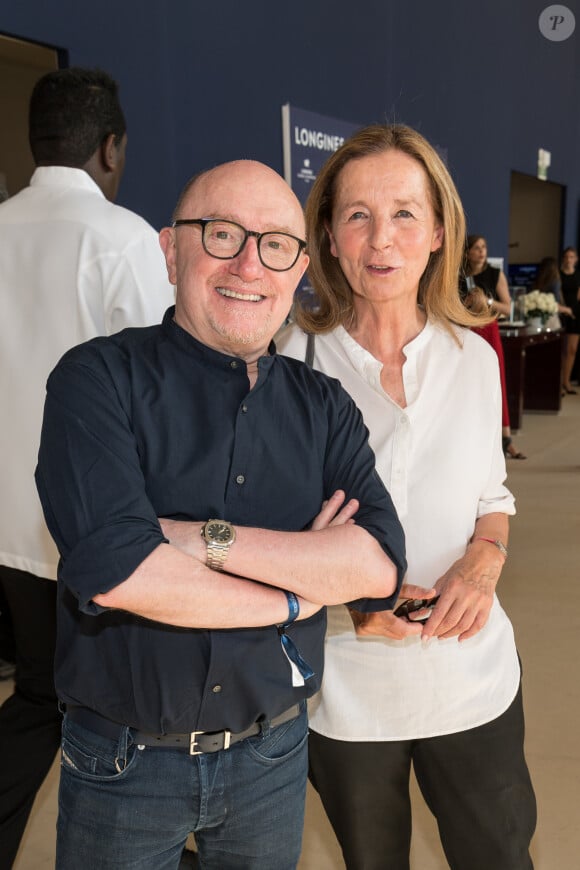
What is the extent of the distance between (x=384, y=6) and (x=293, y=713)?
8030mm

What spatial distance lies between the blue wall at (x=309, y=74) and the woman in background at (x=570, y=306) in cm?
133

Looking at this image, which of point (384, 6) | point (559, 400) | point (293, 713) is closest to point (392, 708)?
point (293, 713)

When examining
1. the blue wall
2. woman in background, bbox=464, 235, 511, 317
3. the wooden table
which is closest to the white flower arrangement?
the wooden table

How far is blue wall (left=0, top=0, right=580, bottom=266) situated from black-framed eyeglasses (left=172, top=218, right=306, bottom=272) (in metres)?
0.79

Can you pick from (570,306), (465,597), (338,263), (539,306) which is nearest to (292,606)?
(465,597)

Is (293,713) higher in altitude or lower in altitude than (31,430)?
lower

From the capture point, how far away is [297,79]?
6645 mm

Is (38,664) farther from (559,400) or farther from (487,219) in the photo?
(487,219)

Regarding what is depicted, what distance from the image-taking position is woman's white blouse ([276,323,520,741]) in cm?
163

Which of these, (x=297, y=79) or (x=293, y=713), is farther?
(x=297, y=79)

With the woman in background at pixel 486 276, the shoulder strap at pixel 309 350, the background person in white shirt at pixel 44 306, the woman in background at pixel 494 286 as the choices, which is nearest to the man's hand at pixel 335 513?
the shoulder strap at pixel 309 350


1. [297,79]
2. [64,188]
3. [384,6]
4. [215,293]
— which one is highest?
[384,6]

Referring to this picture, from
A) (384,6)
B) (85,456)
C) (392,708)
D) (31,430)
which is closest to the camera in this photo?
(85,456)

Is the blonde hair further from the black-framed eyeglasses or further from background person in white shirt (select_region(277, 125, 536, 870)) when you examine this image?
the black-framed eyeglasses
